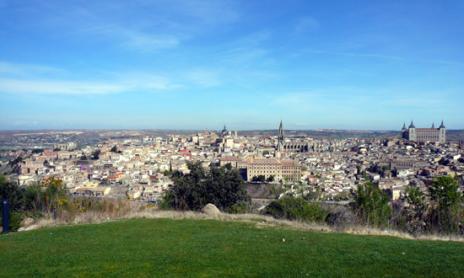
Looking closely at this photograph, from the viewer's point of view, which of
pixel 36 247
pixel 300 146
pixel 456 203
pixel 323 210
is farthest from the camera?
pixel 300 146

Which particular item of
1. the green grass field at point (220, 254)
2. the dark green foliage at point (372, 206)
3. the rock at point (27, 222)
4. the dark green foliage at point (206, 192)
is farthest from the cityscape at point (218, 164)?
the green grass field at point (220, 254)

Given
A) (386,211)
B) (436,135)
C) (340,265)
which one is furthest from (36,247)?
(436,135)

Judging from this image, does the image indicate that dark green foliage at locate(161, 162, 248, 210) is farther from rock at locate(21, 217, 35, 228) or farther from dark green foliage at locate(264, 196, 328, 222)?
rock at locate(21, 217, 35, 228)

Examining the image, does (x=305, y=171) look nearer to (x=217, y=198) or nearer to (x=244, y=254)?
(x=217, y=198)

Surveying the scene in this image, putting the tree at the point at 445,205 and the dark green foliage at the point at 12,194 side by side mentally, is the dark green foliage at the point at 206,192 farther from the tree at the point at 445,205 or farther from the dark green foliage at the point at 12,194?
the tree at the point at 445,205

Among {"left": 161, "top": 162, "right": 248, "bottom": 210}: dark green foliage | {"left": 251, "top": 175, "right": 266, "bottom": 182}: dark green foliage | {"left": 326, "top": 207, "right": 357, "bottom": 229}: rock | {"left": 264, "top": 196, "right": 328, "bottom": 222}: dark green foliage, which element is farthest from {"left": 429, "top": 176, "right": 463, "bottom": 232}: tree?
{"left": 251, "top": 175, "right": 266, "bottom": 182}: dark green foliage

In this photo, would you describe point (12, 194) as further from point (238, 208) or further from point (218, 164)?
point (218, 164)

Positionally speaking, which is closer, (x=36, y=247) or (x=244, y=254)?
(x=244, y=254)
